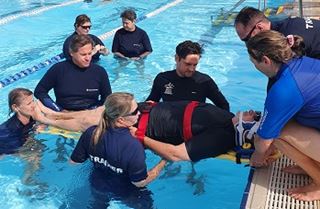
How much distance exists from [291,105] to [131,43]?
5241mm

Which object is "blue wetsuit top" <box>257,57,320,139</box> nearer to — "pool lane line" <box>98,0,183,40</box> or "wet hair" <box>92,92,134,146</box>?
"wet hair" <box>92,92,134,146</box>

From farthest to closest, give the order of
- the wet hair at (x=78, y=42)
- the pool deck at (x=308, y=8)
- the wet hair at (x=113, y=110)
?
the pool deck at (x=308, y=8) → the wet hair at (x=78, y=42) → the wet hair at (x=113, y=110)

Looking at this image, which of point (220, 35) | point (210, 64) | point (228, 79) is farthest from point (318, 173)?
point (220, 35)

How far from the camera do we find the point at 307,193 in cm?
334

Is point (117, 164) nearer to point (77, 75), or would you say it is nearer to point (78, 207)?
point (78, 207)

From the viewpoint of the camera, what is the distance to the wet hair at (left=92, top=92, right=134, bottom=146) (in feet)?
10.7

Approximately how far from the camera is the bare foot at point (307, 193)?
3310 millimetres

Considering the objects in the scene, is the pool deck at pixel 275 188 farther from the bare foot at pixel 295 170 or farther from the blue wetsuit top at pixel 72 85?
the blue wetsuit top at pixel 72 85

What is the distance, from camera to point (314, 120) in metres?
3.20

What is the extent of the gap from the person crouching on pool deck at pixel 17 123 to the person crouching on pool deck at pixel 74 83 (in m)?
0.57

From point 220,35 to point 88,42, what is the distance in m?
6.16

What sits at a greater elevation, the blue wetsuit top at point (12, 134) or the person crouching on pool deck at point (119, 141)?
the person crouching on pool deck at point (119, 141)

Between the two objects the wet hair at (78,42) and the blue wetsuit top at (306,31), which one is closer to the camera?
the blue wetsuit top at (306,31)

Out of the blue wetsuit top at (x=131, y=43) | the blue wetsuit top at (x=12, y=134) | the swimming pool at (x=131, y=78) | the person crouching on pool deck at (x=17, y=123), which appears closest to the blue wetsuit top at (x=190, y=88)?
the swimming pool at (x=131, y=78)
